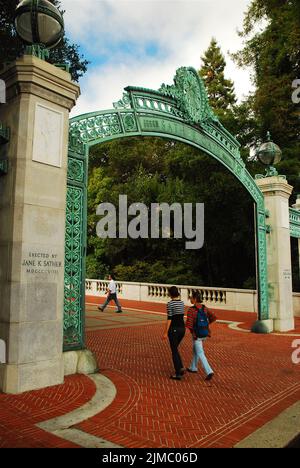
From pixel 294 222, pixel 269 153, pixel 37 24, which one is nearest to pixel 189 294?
pixel 294 222

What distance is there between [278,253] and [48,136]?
29.3ft

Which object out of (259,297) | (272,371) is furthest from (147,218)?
(272,371)

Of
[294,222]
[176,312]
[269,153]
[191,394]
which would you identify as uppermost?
[269,153]

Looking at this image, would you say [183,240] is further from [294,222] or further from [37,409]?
[37,409]

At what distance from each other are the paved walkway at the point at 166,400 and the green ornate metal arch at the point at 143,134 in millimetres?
1356

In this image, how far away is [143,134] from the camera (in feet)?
27.9

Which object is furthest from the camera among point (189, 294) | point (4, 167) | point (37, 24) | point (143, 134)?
point (189, 294)

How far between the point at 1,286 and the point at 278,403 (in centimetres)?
438

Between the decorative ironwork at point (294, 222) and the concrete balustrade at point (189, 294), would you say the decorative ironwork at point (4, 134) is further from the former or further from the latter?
the concrete balustrade at point (189, 294)

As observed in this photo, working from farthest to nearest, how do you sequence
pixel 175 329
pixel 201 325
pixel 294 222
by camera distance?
pixel 294 222, pixel 201 325, pixel 175 329

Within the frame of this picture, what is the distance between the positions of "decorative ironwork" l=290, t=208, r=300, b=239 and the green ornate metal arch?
6.73ft

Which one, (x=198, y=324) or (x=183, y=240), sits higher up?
(x=183, y=240)

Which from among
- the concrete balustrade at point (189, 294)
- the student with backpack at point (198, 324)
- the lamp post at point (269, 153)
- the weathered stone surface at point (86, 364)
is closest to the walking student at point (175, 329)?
the student with backpack at point (198, 324)

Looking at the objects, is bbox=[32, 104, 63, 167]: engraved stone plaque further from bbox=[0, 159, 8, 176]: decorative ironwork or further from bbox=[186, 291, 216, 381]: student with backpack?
bbox=[186, 291, 216, 381]: student with backpack
